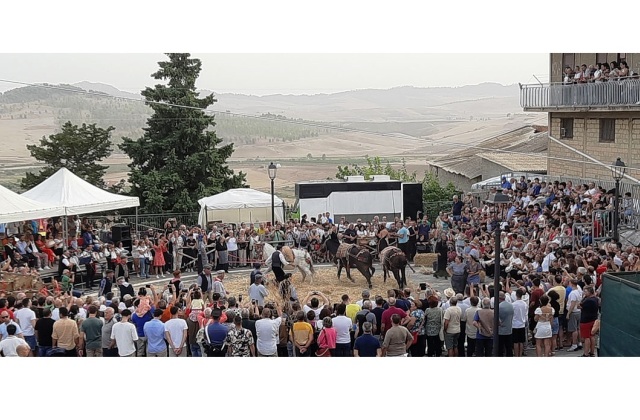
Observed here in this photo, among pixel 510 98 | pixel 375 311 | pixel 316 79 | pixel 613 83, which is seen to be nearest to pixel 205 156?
pixel 613 83

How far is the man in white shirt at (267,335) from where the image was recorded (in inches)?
436

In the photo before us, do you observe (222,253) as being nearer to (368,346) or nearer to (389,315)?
(389,315)

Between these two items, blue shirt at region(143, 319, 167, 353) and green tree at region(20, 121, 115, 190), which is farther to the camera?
green tree at region(20, 121, 115, 190)

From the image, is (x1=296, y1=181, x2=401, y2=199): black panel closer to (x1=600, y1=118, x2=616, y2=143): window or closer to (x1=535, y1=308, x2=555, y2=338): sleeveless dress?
(x1=600, y1=118, x2=616, y2=143): window

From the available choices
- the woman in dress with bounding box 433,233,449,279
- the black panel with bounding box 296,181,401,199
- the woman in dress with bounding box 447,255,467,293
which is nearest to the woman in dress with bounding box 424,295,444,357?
the woman in dress with bounding box 447,255,467,293

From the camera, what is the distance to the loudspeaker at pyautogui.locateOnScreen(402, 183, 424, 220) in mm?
25188

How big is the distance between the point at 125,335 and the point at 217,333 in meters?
1.36

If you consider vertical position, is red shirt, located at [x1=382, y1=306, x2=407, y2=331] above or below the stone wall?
below

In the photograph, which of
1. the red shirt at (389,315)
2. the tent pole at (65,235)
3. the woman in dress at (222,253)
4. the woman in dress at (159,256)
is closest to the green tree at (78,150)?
the tent pole at (65,235)

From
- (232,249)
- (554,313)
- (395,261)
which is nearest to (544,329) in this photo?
(554,313)

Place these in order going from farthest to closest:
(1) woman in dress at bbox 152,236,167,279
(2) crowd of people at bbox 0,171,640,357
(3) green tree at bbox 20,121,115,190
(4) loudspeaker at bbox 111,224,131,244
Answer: (3) green tree at bbox 20,121,115,190
(4) loudspeaker at bbox 111,224,131,244
(1) woman in dress at bbox 152,236,167,279
(2) crowd of people at bbox 0,171,640,357

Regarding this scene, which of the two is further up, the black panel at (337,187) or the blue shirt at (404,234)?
the black panel at (337,187)

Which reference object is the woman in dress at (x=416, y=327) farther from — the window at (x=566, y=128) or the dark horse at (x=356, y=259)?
the window at (x=566, y=128)

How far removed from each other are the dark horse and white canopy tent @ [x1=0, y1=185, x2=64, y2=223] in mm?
7266
